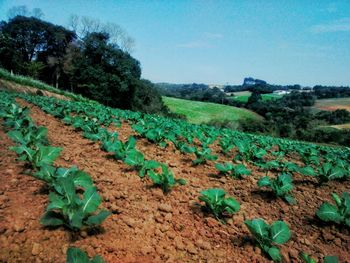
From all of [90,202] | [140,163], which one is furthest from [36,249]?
[140,163]

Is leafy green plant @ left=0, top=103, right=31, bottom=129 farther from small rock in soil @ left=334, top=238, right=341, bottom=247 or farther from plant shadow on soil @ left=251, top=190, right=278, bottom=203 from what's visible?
small rock in soil @ left=334, top=238, right=341, bottom=247

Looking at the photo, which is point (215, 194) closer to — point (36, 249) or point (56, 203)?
point (56, 203)

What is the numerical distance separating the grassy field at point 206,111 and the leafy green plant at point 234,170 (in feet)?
188

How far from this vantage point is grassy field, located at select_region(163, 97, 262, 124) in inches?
2537

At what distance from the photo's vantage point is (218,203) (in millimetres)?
2879

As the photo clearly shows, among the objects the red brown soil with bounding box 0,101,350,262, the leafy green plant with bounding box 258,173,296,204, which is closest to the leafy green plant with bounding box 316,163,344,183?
the red brown soil with bounding box 0,101,350,262

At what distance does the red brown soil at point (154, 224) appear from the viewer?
2.02 meters

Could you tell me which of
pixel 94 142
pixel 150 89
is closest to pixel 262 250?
pixel 94 142

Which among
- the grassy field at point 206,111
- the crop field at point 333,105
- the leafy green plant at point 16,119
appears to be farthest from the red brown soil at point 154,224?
the crop field at point 333,105

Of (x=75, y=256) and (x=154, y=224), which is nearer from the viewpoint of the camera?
(x=75, y=256)

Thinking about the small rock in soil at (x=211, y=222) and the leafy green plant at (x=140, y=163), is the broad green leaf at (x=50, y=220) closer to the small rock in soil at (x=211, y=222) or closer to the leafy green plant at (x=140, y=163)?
the small rock in soil at (x=211, y=222)

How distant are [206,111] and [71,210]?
67.9 m

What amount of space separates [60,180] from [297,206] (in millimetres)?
2915

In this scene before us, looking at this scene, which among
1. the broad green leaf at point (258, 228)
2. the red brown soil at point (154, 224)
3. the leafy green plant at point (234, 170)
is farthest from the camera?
the leafy green plant at point (234, 170)
